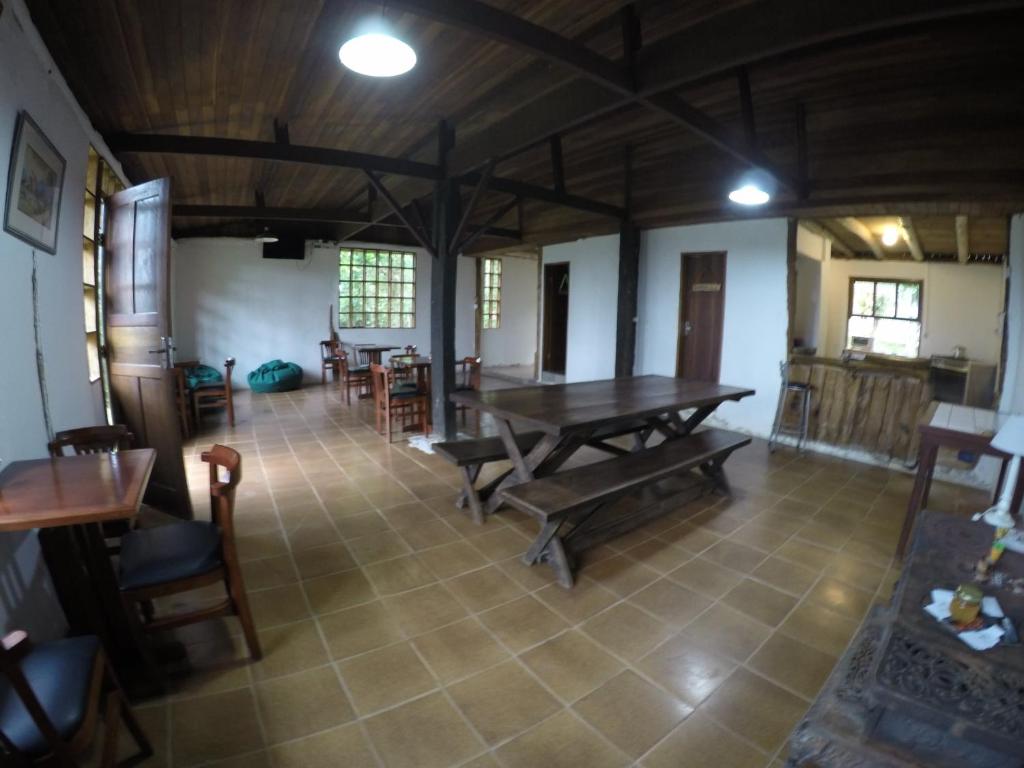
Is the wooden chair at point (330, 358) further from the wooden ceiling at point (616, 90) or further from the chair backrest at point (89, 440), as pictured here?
the chair backrest at point (89, 440)

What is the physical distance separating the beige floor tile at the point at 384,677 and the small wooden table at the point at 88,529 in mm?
665

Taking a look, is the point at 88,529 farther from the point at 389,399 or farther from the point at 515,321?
the point at 515,321

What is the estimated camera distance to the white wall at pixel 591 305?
6.81 meters

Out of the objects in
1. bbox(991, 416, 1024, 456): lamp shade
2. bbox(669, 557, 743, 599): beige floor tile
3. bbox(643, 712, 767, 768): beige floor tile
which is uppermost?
bbox(991, 416, 1024, 456): lamp shade

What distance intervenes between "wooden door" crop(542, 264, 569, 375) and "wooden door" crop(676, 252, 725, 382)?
2.41m

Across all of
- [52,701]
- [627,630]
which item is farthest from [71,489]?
[627,630]

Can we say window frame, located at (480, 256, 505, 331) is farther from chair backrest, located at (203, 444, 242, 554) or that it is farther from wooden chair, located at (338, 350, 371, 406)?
chair backrest, located at (203, 444, 242, 554)

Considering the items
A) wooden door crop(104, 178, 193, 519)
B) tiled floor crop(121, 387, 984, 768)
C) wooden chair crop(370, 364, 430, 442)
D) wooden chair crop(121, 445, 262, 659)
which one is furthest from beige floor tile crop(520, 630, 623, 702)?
wooden chair crop(370, 364, 430, 442)

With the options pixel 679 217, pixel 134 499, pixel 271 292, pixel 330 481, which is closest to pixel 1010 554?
pixel 134 499

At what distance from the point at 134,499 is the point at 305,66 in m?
2.67

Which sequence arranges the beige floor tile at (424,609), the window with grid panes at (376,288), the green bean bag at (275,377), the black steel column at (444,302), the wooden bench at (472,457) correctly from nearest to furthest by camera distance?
1. the beige floor tile at (424,609)
2. the wooden bench at (472,457)
3. the black steel column at (444,302)
4. the green bean bag at (275,377)
5. the window with grid panes at (376,288)

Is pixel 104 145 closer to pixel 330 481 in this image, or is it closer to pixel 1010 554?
pixel 330 481

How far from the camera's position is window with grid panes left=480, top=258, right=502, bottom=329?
10141 mm

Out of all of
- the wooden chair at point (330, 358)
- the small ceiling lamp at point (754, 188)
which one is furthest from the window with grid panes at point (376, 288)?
the small ceiling lamp at point (754, 188)
